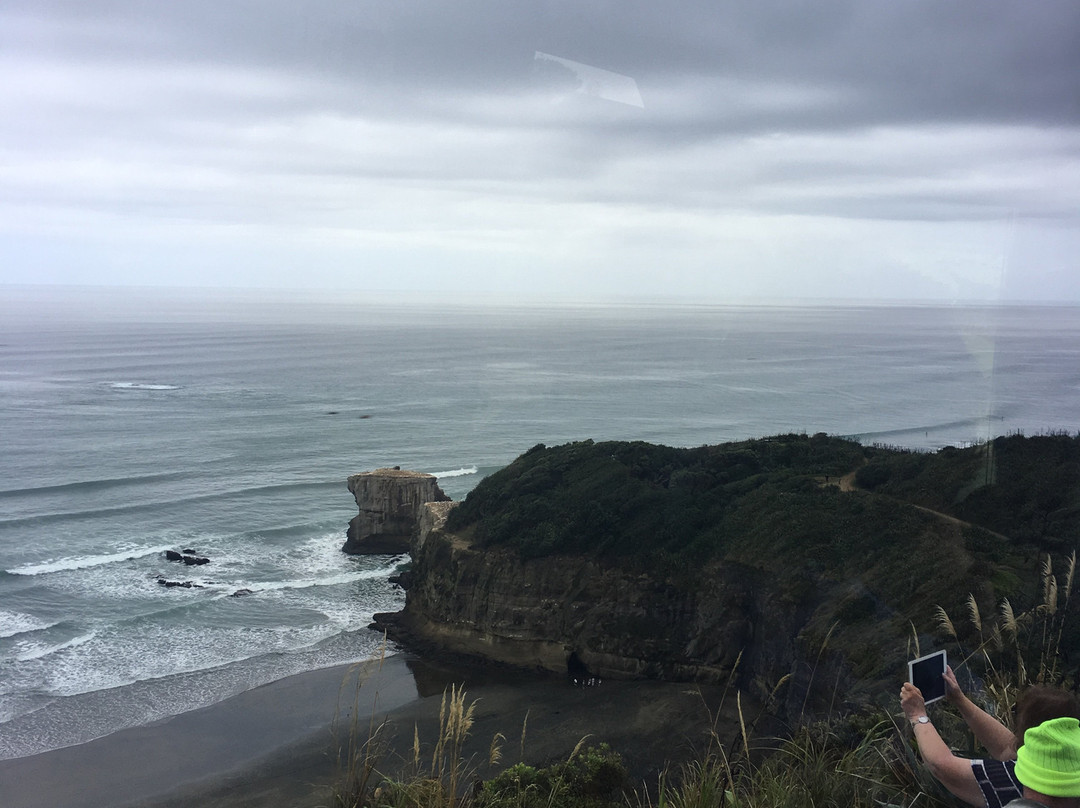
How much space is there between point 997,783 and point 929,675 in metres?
0.48

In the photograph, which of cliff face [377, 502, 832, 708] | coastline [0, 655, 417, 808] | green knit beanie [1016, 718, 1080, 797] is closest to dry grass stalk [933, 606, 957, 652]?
green knit beanie [1016, 718, 1080, 797]

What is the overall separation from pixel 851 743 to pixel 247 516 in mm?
33147

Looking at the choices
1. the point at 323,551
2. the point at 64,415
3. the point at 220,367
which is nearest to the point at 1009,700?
the point at 323,551

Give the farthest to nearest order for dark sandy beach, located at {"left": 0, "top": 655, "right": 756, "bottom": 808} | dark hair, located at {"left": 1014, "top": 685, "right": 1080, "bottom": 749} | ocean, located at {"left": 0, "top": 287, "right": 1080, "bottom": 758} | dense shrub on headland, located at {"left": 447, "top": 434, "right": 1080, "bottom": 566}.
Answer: ocean, located at {"left": 0, "top": 287, "right": 1080, "bottom": 758} → dense shrub on headland, located at {"left": 447, "top": 434, "right": 1080, "bottom": 566} → dark sandy beach, located at {"left": 0, "top": 655, "right": 756, "bottom": 808} → dark hair, located at {"left": 1014, "top": 685, "right": 1080, "bottom": 749}

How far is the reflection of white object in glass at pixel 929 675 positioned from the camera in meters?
3.53

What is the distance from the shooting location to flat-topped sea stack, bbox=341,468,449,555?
3083cm

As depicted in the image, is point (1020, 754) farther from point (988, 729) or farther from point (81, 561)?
point (81, 561)

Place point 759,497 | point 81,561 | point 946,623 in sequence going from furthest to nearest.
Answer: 1. point 81,561
2. point 759,497
3. point 946,623

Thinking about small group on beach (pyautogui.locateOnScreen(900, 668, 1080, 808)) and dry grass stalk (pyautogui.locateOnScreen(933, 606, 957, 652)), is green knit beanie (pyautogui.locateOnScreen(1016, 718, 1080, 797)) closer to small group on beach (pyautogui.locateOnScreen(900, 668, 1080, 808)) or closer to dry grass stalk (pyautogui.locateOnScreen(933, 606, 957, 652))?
small group on beach (pyautogui.locateOnScreen(900, 668, 1080, 808))

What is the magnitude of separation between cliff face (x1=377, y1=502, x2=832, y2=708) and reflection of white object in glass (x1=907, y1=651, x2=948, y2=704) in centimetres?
1278

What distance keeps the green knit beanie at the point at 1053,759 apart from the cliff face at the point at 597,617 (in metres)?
13.5

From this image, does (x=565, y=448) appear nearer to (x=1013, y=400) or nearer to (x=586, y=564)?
(x=586, y=564)

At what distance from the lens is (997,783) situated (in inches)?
126

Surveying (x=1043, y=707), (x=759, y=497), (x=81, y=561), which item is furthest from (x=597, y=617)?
(x=81, y=561)
